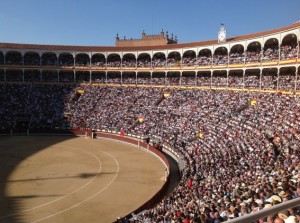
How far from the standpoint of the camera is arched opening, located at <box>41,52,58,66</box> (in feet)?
213

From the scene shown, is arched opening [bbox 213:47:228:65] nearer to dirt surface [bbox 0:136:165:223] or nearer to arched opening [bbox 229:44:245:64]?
arched opening [bbox 229:44:245:64]

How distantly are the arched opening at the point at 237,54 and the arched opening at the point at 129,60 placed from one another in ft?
66.6

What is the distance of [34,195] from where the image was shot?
76.8ft

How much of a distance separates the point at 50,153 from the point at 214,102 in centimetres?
2273

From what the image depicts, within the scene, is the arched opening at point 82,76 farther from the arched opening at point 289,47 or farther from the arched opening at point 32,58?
the arched opening at point 289,47

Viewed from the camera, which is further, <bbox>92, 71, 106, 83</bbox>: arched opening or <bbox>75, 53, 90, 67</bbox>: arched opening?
<bbox>75, 53, 90, 67</bbox>: arched opening

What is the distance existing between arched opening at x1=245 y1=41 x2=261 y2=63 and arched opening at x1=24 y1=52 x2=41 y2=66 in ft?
134

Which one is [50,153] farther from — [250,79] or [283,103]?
[250,79]

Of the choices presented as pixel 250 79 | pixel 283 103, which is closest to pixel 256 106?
pixel 283 103

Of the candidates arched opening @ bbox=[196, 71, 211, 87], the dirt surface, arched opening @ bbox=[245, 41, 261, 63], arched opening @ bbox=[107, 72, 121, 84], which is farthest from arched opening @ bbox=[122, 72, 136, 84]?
arched opening @ bbox=[245, 41, 261, 63]

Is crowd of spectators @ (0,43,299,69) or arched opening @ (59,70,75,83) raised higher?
crowd of spectators @ (0,43,299,69)

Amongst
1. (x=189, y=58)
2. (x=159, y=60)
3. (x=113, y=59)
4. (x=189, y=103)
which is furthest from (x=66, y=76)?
(x=189, y=103)

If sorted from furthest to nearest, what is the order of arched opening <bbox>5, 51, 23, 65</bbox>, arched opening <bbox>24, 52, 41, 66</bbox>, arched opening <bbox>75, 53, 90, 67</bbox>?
arched opening <bbox>75, 53, 90, 67</bbox> → arched opening <bbox>24, 52, 41, 66</bbox> → arched opening <bbox>5, 51, 23, 65</bbox>

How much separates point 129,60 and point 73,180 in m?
42.5
